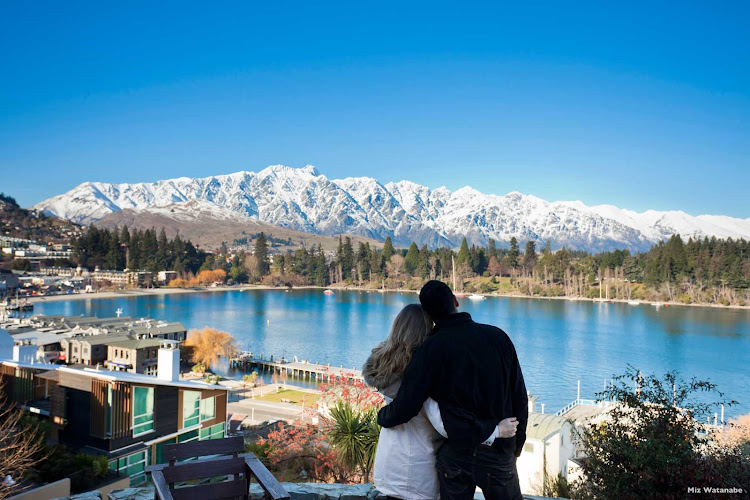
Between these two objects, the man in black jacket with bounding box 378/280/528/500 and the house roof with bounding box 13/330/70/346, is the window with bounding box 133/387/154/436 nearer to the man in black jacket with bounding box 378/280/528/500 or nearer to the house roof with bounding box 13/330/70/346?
the man in black jacket with bounding box 378/280/528/500

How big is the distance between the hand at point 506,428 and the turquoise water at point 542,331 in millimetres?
19567

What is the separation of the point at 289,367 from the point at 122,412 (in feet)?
72.9

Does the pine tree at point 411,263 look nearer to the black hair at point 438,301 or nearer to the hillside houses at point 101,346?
the hillside houses at point 101,346

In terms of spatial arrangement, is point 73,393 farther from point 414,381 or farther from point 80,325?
point 80,325

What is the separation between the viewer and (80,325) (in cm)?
3362

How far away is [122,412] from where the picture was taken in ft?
22.0

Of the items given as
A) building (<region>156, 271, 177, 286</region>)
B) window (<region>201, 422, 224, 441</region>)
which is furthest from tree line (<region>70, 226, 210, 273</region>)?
window (<region>201, 422, 224, 441</region>)

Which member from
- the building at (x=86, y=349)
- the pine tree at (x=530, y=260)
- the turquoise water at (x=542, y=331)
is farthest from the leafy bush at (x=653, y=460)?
the pine tree at (x=530, y=260)

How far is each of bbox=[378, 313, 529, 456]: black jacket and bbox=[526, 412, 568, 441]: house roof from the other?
25.6 feet

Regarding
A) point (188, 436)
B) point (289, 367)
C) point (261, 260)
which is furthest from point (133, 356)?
point (261, 260)

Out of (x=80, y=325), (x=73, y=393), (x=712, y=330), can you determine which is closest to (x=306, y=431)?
(x=73, y=393)

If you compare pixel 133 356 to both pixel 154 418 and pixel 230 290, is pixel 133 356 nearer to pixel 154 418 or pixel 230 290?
pixel 154 418

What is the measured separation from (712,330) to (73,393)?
148ft

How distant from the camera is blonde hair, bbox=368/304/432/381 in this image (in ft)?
5.94
